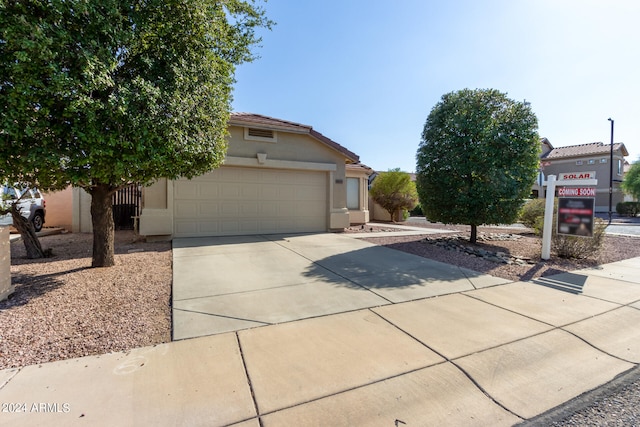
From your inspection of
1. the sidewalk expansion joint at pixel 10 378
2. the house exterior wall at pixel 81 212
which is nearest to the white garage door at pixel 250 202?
the house exterior wall at pixel 81 212

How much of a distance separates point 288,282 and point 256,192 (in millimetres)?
6086

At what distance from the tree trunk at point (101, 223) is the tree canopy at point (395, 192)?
1527cm

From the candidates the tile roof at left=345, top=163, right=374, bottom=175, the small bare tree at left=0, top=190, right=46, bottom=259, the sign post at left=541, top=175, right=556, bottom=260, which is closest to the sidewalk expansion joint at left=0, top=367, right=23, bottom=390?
the small bare tree at left=0, top=190, right=46, bottom=259

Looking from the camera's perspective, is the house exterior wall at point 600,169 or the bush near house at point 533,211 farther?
the house exterior wall at point 600,169

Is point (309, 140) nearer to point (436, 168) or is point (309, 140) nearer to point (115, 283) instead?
point (436, 168)

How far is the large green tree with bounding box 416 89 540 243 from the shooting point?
7867 mm

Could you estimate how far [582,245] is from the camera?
747 centimetres

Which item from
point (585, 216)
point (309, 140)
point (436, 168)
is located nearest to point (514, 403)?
point (585, 216)

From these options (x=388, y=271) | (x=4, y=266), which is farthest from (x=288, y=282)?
(x=4, y=266)

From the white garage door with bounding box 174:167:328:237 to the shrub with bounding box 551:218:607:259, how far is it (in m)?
7.57

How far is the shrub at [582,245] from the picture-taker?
294 inches

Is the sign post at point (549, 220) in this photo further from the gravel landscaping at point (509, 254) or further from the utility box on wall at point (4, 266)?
the utility box on wall at point (4, 266)

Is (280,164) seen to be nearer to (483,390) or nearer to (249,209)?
(249,209)

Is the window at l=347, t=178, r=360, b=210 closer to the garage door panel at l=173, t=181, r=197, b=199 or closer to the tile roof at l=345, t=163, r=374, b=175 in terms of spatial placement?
the tile roof at l=345, t=163, r=374, b=175
